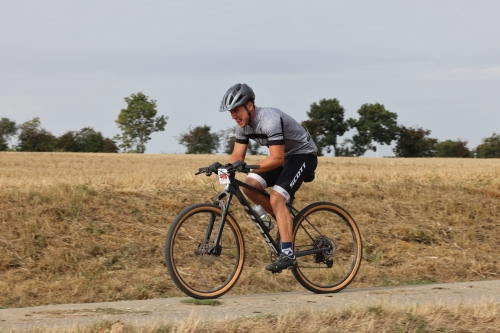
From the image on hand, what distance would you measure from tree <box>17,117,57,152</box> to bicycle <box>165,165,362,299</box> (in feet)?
156

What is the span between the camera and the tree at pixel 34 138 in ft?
177

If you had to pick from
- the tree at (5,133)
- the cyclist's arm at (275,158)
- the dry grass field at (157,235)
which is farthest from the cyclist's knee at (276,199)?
the tree at (5,133)

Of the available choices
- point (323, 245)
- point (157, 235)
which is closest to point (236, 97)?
point (323, 245)

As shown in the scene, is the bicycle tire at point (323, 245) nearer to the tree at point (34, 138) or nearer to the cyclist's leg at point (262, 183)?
the cyclist's leg at point (262, 183)

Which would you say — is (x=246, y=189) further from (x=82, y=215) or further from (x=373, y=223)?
(x=373, y=223)

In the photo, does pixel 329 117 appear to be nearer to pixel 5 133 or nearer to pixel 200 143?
pixel 200 143

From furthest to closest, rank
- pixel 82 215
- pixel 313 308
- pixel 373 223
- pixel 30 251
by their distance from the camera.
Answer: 1. pixel 373 223
2. pixel 82 215
3. pixel 30 251
4. pixel 313 308

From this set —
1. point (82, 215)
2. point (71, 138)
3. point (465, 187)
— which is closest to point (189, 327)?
point (82, 215)

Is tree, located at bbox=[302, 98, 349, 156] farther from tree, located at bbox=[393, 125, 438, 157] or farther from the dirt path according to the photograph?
the dirt path

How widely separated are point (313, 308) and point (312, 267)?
55.1 inches

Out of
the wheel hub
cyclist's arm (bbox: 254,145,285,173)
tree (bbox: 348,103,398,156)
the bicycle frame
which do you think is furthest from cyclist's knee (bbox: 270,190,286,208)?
tree (bbox: 348,103,398,156)

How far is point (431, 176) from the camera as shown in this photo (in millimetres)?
18781

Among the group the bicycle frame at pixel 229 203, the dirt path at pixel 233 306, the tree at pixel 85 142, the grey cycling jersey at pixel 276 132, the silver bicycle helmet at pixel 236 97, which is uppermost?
the tree at pixel 85 142

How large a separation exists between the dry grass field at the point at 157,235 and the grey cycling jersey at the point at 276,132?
207 centimetres
